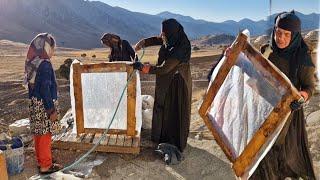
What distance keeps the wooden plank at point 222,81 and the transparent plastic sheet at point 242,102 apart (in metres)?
0.03

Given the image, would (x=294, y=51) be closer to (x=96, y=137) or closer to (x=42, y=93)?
(x=42, y=93)

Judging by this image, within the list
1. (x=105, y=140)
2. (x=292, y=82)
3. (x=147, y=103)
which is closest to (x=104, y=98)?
(x=105, y=140)

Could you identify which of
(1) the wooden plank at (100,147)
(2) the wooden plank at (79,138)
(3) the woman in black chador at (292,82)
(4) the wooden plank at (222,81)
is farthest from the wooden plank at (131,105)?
(3) the woman in black chador at (292,82)

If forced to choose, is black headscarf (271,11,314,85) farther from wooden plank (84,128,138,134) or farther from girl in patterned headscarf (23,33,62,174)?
wooden plank (84,128,138,134)

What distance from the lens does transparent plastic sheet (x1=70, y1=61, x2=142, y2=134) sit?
19.2ft

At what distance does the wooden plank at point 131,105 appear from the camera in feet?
19.1

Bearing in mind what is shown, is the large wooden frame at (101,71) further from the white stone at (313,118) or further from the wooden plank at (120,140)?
the white stone at (313,118)

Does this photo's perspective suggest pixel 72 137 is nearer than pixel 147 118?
Yes

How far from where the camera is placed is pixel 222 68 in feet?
12.9

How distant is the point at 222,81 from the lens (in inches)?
156

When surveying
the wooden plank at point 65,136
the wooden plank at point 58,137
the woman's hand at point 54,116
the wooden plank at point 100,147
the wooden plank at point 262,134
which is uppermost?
the wooden plank at point 262,134

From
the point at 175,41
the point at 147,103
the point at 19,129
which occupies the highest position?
the point at 175,41

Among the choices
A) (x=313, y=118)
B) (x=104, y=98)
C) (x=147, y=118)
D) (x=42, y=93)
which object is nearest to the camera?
(x=42, y=93)

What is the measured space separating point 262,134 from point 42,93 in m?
2.61
